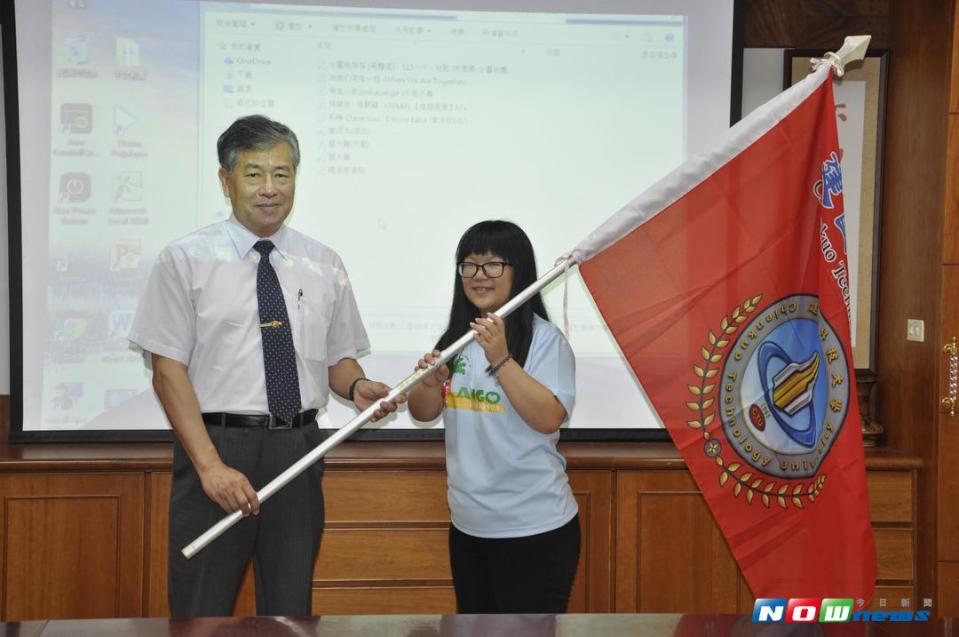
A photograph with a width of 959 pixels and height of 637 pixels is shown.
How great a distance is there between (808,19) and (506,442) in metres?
2.20

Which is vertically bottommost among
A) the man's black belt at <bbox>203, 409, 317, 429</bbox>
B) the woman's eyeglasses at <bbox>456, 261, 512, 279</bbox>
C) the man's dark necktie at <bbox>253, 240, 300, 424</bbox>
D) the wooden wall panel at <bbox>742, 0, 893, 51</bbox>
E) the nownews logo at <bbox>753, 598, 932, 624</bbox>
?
the nownews logo at <bbox>753, 598, 932, 624</bbox>

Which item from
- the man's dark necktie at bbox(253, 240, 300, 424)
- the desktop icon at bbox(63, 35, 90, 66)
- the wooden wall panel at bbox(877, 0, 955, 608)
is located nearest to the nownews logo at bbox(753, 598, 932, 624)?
the man's dark necktie at bbox(253, 240, 300, 424)

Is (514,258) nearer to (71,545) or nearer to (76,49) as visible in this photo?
(71,545)

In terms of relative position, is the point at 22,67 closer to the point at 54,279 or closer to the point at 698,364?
the point at 54,279

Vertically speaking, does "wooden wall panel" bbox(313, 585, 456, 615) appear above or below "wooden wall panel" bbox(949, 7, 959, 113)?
below

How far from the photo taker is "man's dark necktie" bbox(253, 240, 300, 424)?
2229 millimetres

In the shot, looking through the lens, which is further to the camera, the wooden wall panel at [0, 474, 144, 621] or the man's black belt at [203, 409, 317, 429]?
the wooden wall panel at [0, 474, 144, 621]

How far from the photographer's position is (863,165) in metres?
3.47

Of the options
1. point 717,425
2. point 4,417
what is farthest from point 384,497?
point 717,425

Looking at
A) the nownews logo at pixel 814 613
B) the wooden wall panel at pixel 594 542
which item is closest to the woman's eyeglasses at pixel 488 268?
the nownews logo at pixel 814 613

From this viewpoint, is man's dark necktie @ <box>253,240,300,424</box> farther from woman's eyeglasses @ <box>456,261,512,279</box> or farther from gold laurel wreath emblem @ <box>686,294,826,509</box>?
gold laurel wreath emblem @ <box>686,294,826,509</box>

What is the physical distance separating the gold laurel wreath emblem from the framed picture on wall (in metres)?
1.68

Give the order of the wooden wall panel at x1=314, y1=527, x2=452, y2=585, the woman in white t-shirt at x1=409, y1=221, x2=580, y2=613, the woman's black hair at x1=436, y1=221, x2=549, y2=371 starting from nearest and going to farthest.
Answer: the woman in white t-shirt at x1=409, y1=221, x2=580, y2=613, the woman's black hair at x1=436, y1=221, x2=549, y2=371, the wooden wall panel at x1=314, y1=527, x2=452, y2=585

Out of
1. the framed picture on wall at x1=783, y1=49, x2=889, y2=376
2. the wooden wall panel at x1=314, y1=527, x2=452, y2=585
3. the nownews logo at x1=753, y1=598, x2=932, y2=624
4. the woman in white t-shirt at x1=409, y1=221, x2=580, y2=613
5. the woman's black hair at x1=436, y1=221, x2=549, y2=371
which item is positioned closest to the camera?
the nownews logo at x1=753, y1=598, x2=932, y2=624
